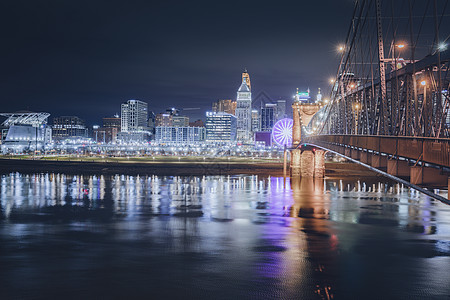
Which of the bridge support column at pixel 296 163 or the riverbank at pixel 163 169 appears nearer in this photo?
the bridge support column at pixel 296 163

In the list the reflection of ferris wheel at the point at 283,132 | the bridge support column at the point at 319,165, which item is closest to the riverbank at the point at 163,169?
the reflection of ferris wheel at the point at 283,132

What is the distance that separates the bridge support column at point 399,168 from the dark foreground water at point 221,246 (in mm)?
5677

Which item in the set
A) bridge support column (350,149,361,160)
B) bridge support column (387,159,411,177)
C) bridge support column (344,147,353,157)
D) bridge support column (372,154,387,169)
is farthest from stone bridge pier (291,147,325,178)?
bridge support column (387,159,411,177)

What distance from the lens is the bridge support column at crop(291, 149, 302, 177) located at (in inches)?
3155

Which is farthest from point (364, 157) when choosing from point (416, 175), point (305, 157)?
point (305, 157)

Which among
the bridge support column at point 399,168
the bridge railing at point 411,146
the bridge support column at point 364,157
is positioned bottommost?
the bridge support column at point 399,168

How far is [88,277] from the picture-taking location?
Result: 21.4 meters

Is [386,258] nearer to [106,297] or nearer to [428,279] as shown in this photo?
[428,279]

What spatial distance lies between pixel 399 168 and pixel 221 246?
1290cm

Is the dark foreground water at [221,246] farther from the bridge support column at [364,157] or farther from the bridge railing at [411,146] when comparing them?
the bridge railing at [411,146]

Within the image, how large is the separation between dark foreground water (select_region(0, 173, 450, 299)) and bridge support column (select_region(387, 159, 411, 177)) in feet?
18.6

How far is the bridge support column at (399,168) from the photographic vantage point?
21044 mm

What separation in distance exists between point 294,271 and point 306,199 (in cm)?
3039

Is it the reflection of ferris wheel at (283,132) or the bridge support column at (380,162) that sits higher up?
the reflection of ferris wheel at (283,132)
